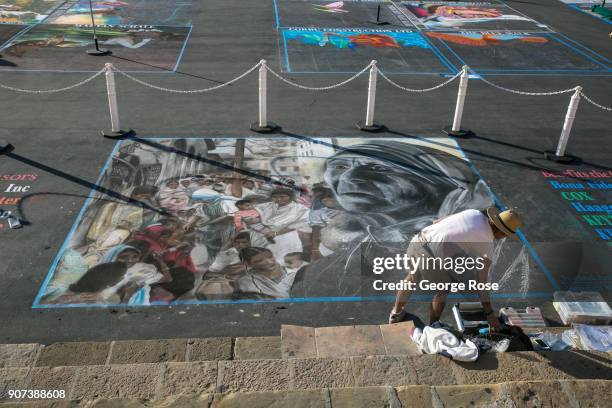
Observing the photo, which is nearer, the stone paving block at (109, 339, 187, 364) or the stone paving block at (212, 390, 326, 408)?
the stone paving block at (212, 390, 326, 408)

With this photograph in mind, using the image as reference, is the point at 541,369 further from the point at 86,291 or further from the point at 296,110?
the point at 296,110

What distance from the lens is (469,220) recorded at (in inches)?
258

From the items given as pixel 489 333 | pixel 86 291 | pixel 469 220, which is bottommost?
pixel 86 291

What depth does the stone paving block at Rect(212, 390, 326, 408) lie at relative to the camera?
4891mm

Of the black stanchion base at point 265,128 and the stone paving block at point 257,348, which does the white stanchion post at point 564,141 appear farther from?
the stone paving block at point 257,348

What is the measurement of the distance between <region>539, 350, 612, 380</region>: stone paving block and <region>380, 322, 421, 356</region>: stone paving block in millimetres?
1481

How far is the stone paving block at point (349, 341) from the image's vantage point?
675cm

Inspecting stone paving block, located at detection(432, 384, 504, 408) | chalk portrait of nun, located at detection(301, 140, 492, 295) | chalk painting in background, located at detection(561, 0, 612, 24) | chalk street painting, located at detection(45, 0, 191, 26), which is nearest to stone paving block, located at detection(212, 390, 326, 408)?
stone paving block, located at detection(432, 384, 504, 408)

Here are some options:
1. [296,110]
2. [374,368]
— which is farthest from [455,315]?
[296,110]

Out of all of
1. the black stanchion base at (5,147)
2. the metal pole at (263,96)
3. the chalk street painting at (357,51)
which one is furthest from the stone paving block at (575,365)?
the chalk street painting at (357,51)

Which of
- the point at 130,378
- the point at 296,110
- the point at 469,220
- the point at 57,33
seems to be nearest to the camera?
the point at 130,378

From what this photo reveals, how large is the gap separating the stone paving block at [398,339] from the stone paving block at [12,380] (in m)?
4.04

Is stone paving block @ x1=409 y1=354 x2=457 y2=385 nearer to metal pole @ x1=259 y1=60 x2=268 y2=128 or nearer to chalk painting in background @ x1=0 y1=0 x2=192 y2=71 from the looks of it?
metal pole @ x1=259 y1=60 x2=268 y2=128

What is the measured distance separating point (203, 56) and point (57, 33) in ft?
20.0
